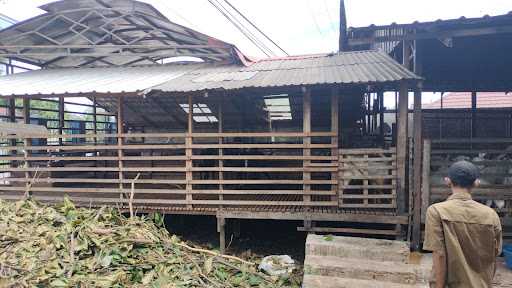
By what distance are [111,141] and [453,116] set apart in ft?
34.6

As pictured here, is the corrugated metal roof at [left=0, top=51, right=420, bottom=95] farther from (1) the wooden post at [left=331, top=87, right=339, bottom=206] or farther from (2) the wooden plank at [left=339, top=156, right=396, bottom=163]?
(2) the wooden plank at [left=339, top=156, right=396, bottom=163]

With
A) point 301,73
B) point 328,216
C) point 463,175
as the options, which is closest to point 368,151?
point 328,216

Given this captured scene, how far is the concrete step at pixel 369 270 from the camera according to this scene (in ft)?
14.6

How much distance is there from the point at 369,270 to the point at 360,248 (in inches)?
17.7

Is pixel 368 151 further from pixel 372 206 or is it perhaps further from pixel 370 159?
pixel 372 206

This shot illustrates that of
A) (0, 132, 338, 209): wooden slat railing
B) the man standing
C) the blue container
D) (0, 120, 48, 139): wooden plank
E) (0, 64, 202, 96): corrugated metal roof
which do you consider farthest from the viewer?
(0, 64, 202, 96): corrugated metal roof

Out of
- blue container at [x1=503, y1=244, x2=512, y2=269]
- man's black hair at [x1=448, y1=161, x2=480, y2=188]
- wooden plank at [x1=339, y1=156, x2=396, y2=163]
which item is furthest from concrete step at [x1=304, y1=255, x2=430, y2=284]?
man's black hair at [x1=448, y1=161, x2=480, y2=188]

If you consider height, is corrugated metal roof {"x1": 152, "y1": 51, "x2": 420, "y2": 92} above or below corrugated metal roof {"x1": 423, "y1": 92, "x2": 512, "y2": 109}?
below

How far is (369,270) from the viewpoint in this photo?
14.9 feet

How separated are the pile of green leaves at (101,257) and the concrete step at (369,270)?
2.19 ft

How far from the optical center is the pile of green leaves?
13.8 feet

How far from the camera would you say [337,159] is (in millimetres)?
5586

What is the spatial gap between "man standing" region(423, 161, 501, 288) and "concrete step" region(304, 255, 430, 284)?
219 centimetres

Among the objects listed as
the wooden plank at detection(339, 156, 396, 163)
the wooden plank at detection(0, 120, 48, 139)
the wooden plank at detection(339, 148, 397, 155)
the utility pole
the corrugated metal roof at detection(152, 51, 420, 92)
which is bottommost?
the wooden plank at detection(339, 156, 396, 163)
